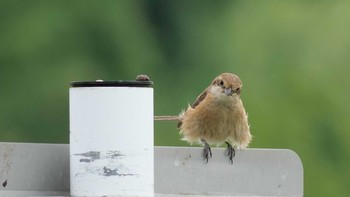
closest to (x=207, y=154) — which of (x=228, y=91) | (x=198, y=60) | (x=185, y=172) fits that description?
(x=185, y=172)

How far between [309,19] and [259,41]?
0.49 m

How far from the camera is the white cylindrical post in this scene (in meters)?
2.97

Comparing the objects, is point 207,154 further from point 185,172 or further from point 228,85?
point 228,85

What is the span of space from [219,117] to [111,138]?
6.48 feet

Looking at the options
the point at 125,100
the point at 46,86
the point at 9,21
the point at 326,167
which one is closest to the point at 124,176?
the point at 125,100

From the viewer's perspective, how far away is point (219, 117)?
494 cm

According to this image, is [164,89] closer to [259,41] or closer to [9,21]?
[259,41]

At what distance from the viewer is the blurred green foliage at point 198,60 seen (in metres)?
7.14

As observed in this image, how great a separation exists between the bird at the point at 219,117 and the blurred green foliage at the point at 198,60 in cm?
168

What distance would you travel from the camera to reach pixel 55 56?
25.1ft

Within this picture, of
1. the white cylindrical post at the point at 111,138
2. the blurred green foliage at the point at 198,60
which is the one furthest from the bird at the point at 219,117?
the white cylindrical post at the point at 111,138

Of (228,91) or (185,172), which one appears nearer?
(185,172)

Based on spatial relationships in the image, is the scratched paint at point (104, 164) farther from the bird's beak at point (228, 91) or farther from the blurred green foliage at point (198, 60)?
the blurred green foliage at point (198, 60)

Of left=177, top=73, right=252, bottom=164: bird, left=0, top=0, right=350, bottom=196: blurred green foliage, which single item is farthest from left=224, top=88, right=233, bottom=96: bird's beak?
left=0, top=0, right=350, bottom=196: blurred green foliage
